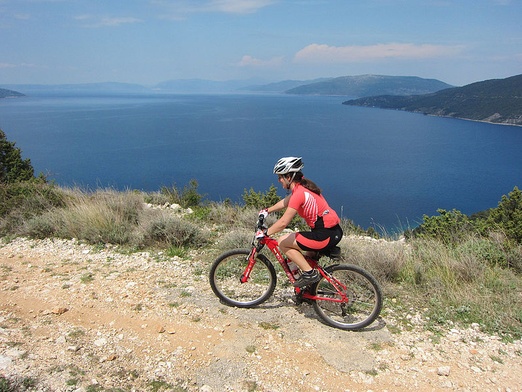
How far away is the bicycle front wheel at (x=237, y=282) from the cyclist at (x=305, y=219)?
0.50 meters

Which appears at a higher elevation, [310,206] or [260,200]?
[310,206]

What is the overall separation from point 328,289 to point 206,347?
1472mm

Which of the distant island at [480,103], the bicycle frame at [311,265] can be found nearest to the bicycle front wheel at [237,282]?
the bicycle frame at [311,265]

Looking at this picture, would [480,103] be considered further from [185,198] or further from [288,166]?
[288,166]

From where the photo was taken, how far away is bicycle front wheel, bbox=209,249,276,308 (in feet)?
14.5

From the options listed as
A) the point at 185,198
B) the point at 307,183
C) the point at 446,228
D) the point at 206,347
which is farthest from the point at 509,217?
the point at 185,198

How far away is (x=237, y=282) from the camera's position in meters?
4.86

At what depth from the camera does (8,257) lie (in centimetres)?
609

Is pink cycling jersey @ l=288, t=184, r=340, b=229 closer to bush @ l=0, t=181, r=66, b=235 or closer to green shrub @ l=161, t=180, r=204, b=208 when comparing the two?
bush @ l=0, t=181, r=66, b=235

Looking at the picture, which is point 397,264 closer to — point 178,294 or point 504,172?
point 178,294

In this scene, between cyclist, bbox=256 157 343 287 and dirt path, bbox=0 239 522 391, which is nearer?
dirt path, bbox=0 239 522 391

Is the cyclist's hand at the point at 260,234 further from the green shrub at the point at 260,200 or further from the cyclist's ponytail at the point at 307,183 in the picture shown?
the green shrub at the point at 260,200

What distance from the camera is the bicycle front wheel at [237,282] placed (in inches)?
174

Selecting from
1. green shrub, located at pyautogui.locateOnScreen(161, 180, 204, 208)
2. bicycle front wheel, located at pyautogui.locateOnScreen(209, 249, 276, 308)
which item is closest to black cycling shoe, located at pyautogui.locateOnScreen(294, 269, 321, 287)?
bicycle front wheel, located at pyautogui.locateOnScreen(209, 249, 276, 308)
